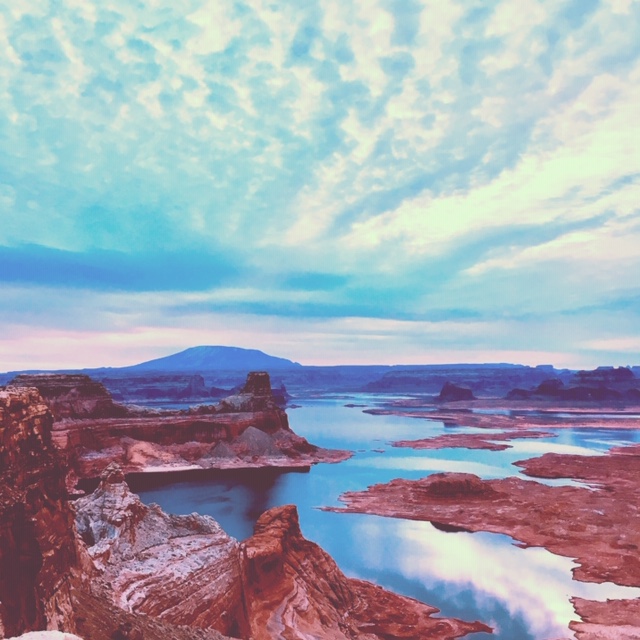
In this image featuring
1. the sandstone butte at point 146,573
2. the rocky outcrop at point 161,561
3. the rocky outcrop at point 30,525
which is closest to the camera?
the rocky outcrop at point 30,525

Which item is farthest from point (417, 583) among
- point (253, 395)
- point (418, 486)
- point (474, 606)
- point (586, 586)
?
point (253, 395)

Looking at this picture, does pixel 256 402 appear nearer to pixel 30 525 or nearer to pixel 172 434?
pixel 172 434

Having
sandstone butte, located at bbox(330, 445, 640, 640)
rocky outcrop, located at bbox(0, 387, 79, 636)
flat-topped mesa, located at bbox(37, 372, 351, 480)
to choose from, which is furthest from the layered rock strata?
flat-topped mesa, located at bbox(37, 372, 351, 480)

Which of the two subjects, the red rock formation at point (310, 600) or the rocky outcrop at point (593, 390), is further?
the rocky outcrop at point (593, 390)

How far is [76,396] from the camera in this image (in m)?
66.1

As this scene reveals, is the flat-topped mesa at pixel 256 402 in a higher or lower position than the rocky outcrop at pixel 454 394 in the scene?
higher

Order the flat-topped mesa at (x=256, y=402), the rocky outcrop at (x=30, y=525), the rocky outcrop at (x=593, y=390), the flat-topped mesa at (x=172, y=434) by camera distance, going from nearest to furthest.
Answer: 1. the rocky outcrop at (x=30, y=525)
2. the flat-topped mesa at (x=172, y=434)
3. the flat-topped mesa at (x=256, y=402)
4. the rocky outcrop at (x=593, y=390)

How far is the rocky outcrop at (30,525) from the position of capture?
9492mm

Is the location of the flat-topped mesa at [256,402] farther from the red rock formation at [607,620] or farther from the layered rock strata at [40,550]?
the layered rock strata at [40,550]

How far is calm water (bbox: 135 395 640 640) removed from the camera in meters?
22.2

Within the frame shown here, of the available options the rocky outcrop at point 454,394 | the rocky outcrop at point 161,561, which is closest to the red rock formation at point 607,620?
the rocky outcrop at point 161,561

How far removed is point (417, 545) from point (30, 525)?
81.8 ft

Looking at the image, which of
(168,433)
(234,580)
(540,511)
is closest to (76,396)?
(168,433)

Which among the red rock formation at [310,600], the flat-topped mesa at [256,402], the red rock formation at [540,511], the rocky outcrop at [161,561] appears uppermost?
the flat-topped mesa at [256,402]
